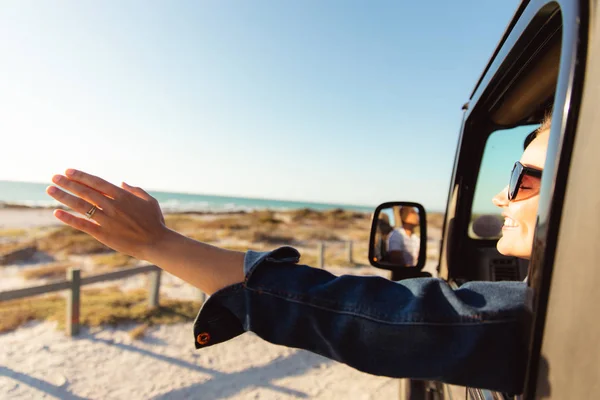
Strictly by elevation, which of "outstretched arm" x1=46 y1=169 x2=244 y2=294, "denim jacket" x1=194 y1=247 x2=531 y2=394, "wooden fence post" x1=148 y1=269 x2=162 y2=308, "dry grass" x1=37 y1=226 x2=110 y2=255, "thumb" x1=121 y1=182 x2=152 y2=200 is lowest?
"dry grass" x1=37 y1=226 x2=110 y2=255

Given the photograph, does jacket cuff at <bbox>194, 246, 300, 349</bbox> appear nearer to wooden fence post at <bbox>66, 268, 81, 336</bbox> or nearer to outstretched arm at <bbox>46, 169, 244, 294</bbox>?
outstretched arm at <bbox>46, 169, 244, 294</bbox>

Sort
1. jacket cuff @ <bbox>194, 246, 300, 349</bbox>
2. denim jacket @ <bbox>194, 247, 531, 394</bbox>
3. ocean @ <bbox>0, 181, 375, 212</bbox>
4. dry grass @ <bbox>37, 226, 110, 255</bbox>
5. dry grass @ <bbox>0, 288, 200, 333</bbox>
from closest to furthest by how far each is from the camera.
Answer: denim jacket @ <bbox>194, 247, 531, 394</bbox>
jacket cuff @ <bbox>194, 246, 300, 349</bbox>
dry grass @ <bbox>0, 288, 200, 333</bbox>
dry grass @ <bbox>37, 226, 110, 255</bbox>
ocean @ <bbox>0, 181, 375, 212</bbox>

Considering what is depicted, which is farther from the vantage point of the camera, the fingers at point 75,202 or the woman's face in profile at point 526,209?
the woman's face in profile at point 526,209

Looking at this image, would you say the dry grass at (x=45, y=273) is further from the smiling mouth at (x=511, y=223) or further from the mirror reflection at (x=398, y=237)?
the smiling mouth at (x=511, y=223)

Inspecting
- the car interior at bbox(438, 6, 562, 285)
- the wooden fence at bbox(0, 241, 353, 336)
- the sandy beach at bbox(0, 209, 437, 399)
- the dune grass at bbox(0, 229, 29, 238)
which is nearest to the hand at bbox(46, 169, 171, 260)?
the car interior at bbox(438, 6, 562, 285)

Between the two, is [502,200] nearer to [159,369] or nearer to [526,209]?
[526,209]

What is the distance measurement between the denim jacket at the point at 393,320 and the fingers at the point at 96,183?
34 centimetres

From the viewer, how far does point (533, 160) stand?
102 centimetres

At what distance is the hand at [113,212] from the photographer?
871mm

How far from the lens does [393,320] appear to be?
2.30 ft

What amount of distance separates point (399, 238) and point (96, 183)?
186 centimetres

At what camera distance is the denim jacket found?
683 mm

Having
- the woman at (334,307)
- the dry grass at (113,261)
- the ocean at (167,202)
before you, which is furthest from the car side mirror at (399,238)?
the ocean at (167,202)

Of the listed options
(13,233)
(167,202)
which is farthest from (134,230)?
(167,202)
